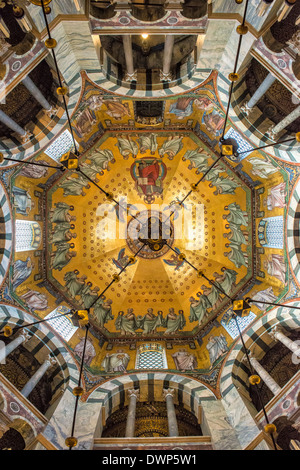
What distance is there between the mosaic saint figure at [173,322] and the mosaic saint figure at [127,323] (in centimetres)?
129


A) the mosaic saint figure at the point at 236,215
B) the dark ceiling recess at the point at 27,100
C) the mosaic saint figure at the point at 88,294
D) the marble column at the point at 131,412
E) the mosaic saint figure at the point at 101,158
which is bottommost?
the marble column at the point at 131,412

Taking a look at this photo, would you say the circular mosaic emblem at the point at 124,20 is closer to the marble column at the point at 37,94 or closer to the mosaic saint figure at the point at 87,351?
the marble column at the point at 37,94

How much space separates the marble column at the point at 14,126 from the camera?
10.1m

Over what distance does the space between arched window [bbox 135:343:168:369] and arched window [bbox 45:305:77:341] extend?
8.95ft

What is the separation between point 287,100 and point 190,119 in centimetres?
382

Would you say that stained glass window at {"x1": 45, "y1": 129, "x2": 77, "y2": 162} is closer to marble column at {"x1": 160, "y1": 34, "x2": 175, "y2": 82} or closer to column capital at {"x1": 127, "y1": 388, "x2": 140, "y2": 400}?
marble column at {"x1": 160, "y1": 34, "x2": 175, "y2": 82}

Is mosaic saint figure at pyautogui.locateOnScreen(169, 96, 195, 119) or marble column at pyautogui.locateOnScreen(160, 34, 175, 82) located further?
mosaic saint figure at pyautogui.locateOnScreen(169, 96, 195, 119)

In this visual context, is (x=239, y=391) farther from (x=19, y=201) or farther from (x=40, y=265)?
(x=19, y=201)

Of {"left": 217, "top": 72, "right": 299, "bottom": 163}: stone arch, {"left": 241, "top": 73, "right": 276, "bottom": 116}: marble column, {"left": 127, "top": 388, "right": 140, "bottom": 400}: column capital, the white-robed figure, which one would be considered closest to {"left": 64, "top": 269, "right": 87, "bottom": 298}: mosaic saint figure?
{"left": 127, "top": 388, "right": 140, "bottom": 400}: column capital

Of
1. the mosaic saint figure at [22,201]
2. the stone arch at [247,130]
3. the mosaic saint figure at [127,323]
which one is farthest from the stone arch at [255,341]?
the mosaic saint figure at [22,201]

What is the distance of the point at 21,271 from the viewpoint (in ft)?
40.7

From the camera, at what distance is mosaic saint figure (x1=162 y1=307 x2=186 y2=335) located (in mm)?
14617

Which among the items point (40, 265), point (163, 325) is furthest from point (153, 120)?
point (163, 325)

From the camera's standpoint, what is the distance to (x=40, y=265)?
1378 centimetres
